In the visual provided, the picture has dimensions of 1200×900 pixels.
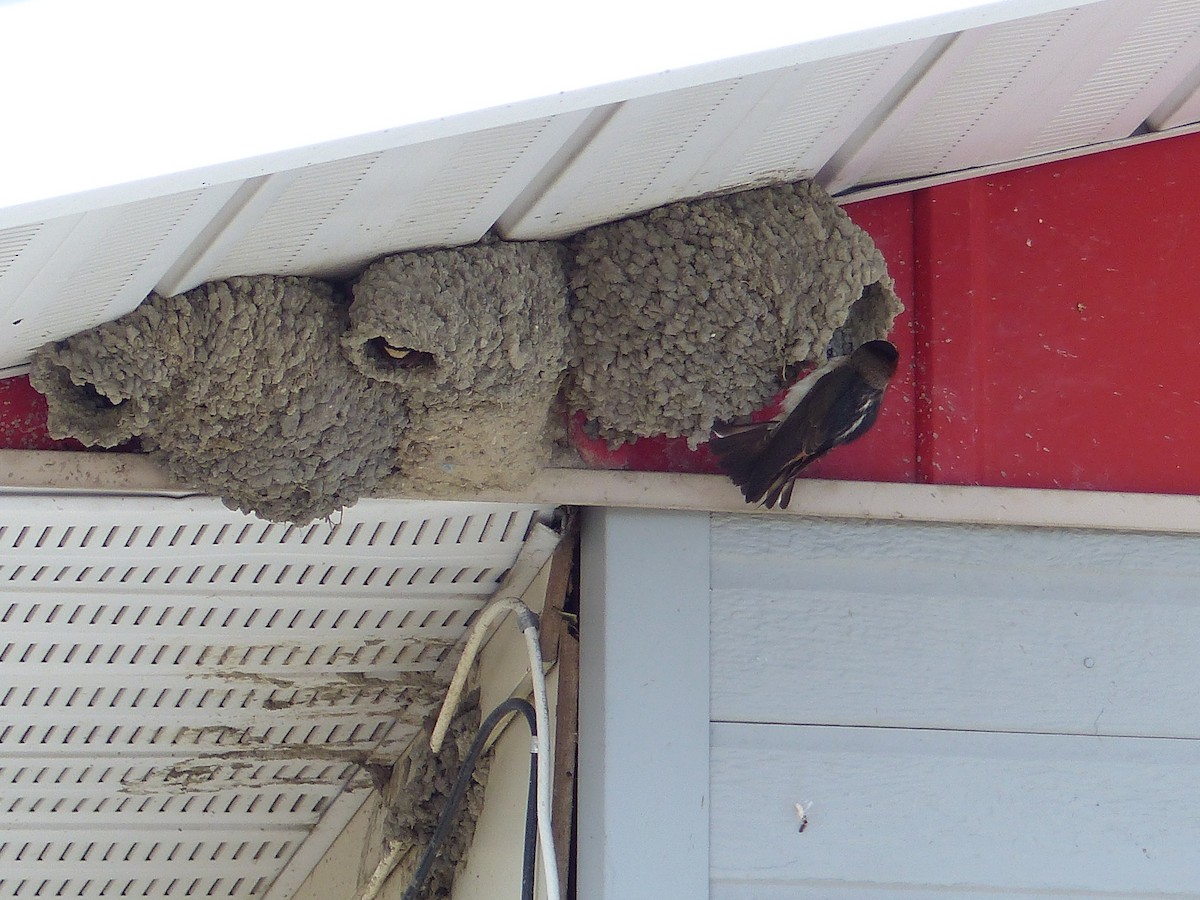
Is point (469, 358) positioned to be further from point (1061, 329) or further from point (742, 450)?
point (1061, 329)

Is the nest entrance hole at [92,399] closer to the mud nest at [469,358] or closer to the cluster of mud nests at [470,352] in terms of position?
the cluster of mud nests at [470,352]

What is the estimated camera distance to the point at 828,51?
1.43 metres

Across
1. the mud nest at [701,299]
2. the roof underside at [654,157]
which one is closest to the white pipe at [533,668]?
the mud nest at [701,299]

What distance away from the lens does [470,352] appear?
250 cm

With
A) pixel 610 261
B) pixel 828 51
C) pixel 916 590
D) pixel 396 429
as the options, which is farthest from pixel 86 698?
pixel 828 51

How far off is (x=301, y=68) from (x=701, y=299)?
4.67 ft

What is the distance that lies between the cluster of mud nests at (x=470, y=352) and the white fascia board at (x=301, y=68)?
98 cm

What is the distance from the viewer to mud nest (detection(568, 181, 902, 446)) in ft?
8.73

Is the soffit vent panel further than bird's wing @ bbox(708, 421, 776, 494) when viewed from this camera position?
Yes

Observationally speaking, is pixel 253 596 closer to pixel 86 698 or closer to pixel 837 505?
pixel 86 698

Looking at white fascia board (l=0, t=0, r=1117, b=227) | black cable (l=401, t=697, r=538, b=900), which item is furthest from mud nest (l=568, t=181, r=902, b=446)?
white fascia board (l=0, t=0, r=1117, b=227)

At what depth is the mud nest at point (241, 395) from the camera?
7.59 ft

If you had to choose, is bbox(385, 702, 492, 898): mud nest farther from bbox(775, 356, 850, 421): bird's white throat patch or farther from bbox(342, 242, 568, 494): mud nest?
bbox(775, 356, 850, 421): bird's white throat patch

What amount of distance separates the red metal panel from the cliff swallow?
5.2 inches
